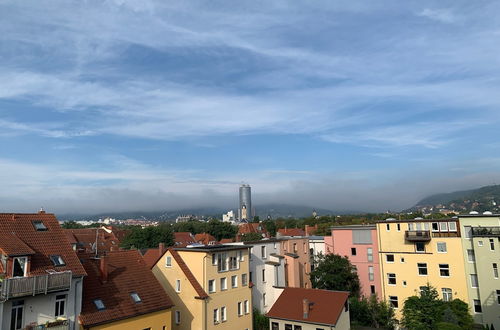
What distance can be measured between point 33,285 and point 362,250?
39601 mm

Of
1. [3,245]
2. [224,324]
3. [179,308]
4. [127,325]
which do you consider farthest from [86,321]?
[224,324]

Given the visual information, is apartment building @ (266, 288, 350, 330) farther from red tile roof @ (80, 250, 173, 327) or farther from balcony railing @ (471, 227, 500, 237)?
balcony railing @ (471, 227, 500, 237)

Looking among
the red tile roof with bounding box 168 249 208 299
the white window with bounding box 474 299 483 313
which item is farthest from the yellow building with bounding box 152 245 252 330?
the white window with bounding box 474 299 483 313

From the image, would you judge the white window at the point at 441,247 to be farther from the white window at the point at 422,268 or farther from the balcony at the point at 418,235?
the white window at the point at 422,268

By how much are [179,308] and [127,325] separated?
7.99 metres

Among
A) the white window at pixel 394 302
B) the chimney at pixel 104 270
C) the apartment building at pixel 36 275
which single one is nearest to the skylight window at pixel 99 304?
the apartment building at pixel 36 275

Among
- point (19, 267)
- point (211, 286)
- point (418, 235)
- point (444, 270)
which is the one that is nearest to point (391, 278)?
point (444, 270)

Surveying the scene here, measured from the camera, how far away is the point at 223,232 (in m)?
112

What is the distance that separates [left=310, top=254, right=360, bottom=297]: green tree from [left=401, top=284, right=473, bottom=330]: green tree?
8.56m

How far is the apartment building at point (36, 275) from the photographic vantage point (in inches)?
798

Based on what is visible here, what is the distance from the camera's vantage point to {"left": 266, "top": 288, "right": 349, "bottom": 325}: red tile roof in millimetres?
34281

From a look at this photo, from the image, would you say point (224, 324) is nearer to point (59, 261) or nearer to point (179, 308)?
A: point (179, 308)

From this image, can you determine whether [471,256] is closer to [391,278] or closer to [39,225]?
[391,278]

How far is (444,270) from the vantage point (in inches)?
1630
